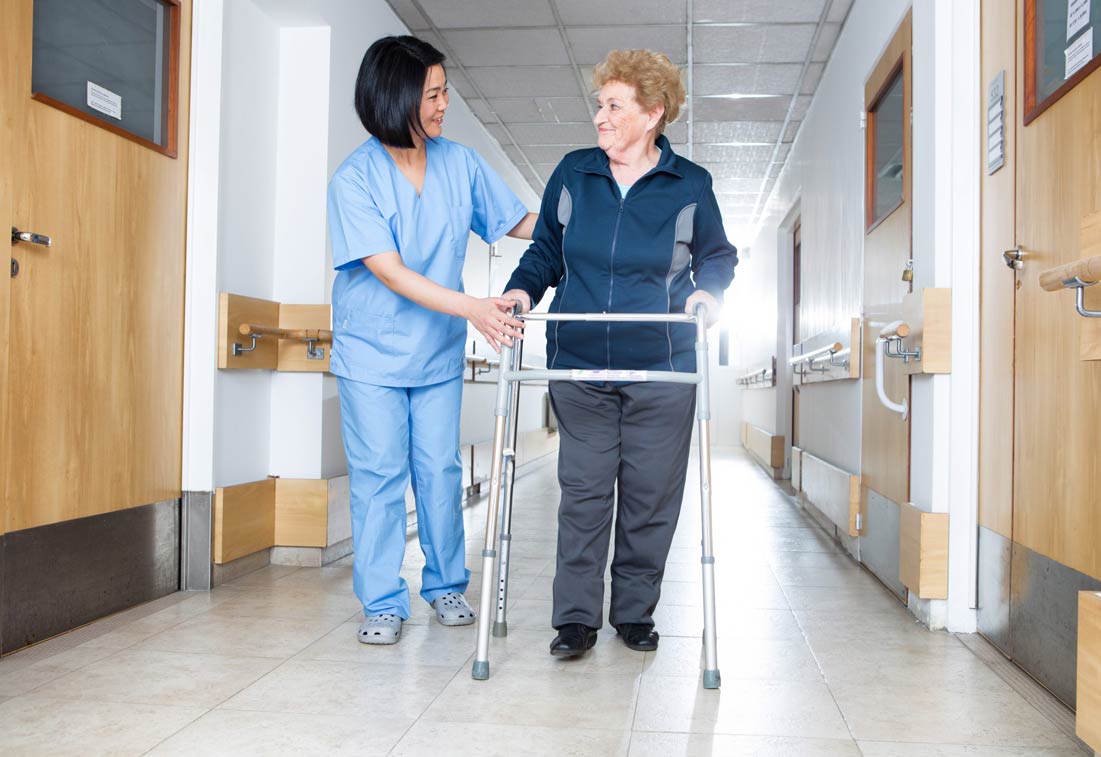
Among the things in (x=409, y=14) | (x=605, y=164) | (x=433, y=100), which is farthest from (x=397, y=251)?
(x=409, y=14)

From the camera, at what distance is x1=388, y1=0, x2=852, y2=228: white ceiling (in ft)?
16.0

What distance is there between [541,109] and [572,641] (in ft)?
16.0

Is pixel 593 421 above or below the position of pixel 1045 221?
below

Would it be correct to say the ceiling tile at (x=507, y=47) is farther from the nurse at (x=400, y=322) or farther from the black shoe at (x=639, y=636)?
the black shoe at (x=639, y=636)

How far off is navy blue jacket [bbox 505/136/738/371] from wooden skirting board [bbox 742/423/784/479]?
5902 mm

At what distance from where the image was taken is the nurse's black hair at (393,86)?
2520mm

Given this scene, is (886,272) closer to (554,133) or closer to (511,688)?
(511,688)

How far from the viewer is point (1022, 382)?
2320 millimetres

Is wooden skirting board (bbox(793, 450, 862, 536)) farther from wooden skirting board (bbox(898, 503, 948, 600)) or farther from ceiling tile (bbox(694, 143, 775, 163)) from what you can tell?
ceiling tile (bbox(694, 143, 775, 163))

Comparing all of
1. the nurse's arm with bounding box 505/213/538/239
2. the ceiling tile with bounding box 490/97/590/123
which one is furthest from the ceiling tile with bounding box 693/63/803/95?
the nurse's arm with bounding box 505/213/538/239

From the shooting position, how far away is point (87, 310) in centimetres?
264

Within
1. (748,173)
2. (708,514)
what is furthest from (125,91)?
(748,173)

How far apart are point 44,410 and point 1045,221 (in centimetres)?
244

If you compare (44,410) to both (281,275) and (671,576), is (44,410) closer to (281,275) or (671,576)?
(281,275)
